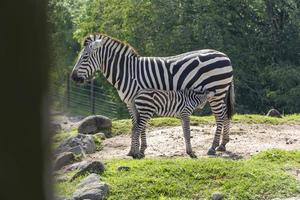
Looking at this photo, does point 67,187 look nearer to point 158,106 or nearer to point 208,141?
point 158,106

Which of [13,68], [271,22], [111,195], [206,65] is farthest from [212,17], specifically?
[111,195]

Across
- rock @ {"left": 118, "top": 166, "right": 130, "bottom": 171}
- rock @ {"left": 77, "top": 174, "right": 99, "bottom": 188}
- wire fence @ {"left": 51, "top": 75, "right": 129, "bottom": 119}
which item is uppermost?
rock @ {"left": 118, "top": 166, "right": 130, "bottom": 171}

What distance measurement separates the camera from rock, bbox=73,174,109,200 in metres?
7.91

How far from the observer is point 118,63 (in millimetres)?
10758

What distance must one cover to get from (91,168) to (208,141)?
9.89 feet

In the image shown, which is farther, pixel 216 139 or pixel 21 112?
pixel 216 139

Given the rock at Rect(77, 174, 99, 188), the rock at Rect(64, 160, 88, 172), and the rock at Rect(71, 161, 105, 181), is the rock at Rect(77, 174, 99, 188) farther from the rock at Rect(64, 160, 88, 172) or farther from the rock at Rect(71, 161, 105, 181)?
the rock at Rect(64, 160, 88, 172)

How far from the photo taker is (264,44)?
2123 centimetres

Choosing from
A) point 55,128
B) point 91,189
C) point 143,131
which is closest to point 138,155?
point 143,131

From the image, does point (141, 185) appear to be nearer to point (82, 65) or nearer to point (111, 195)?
point (111, 195)

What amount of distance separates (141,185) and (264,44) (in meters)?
13.8

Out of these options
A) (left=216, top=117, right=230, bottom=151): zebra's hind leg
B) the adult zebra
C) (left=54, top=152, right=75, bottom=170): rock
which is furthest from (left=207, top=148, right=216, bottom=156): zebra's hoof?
(left=54, top=152, right=75, bottom=170): rock

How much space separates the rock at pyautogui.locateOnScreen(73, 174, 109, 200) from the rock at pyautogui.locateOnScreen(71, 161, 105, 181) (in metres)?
0.31

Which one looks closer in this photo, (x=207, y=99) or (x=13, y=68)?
(x=13, y=68)
